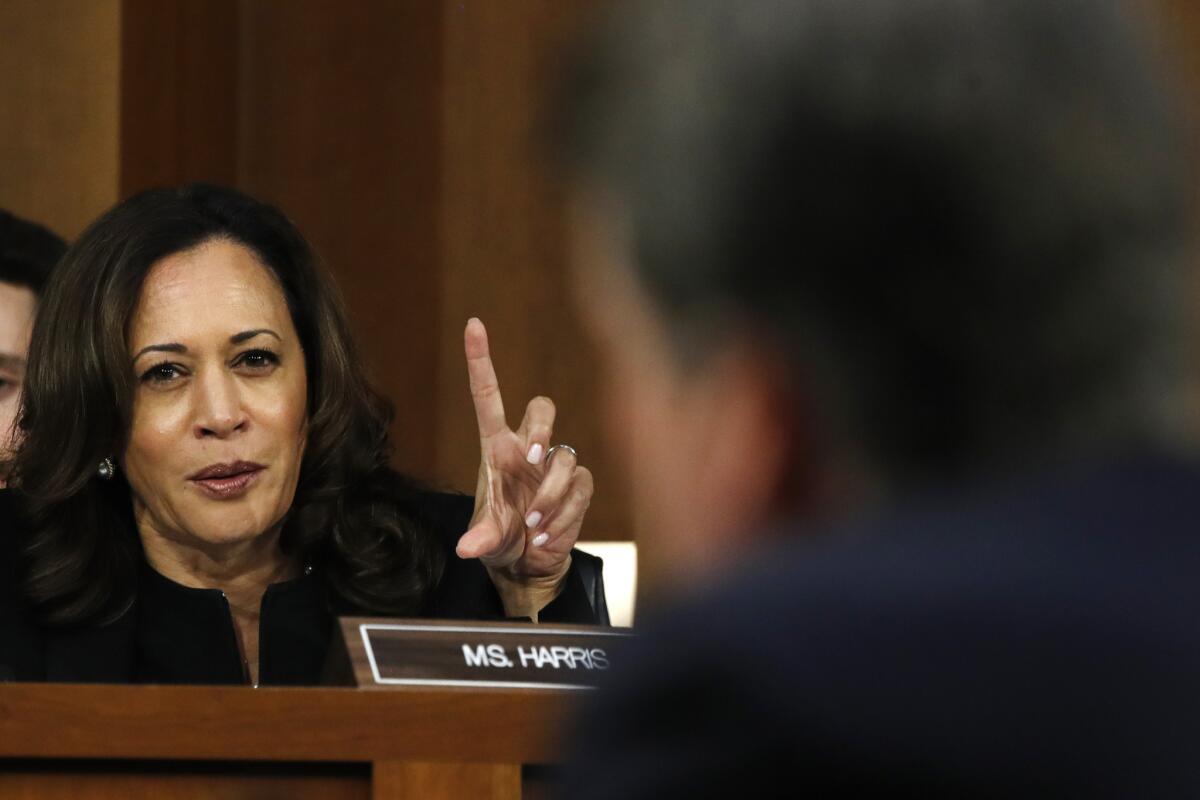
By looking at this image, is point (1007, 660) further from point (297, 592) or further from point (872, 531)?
point (297, 592)

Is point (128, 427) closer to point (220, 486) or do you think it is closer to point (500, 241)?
point (220, 486)

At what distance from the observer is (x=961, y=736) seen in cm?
46

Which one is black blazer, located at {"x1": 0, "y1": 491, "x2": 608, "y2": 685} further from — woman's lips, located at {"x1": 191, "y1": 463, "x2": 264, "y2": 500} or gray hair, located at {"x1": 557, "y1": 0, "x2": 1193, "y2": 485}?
gray hair, located at {"x1": 557, "y1": 0, "x2": 1193, "y2": 485}

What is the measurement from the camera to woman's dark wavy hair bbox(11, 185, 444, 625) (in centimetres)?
224

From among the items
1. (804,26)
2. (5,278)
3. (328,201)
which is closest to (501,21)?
(328,201)

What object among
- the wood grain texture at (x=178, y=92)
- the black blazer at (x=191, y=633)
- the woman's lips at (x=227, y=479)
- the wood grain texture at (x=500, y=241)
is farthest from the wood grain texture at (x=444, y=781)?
the wood grain texture at (x=500, y=241)

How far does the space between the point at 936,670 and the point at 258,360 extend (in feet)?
6.29

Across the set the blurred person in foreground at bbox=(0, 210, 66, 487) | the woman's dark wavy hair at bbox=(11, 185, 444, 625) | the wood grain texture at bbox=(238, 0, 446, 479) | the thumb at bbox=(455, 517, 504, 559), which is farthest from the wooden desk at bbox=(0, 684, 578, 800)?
the wood grain texture at bbox=(238, 0, 446, 479)

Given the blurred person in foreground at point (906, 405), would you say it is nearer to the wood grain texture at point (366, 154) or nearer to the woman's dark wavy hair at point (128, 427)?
the woman's dark wavy hair at point (128, 427)

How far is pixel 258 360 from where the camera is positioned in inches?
90.4

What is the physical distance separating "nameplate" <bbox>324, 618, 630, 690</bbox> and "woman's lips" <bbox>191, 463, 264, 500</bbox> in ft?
2.91

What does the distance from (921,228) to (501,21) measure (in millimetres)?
3958

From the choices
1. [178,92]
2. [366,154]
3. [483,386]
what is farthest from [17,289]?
[366,154]

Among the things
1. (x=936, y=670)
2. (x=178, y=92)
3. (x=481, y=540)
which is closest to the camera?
(x=936, y=670)
